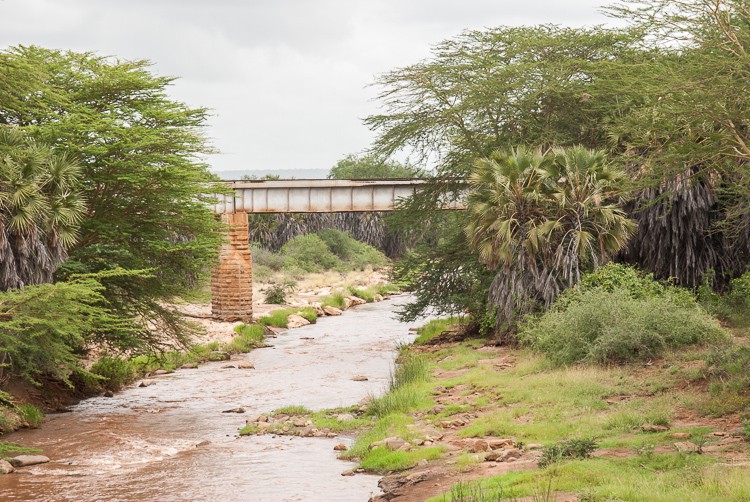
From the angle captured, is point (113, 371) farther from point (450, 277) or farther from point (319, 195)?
point (319, 195)

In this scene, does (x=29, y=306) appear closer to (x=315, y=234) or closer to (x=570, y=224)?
(x=570, y=224)

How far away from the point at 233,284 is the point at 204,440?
2151 cm

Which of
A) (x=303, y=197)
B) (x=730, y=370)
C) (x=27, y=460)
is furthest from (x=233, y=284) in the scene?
(x=730, y=370)

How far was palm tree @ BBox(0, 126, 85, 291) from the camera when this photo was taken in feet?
66.1

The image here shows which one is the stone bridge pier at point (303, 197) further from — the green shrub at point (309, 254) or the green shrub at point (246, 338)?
the green shrub at point (309, 254)

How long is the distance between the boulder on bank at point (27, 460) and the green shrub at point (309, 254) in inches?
2102

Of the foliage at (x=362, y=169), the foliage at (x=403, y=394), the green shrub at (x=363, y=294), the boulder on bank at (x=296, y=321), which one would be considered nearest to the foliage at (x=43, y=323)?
the foliage at (x=403, y=394)

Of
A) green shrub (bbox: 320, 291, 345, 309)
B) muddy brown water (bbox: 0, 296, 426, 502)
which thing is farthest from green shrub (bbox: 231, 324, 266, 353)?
green shrub (bbox: 320, 291, 345, 309)

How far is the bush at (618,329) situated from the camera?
21.1 metres

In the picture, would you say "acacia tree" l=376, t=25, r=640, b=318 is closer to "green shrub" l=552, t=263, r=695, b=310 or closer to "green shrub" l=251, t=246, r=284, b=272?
"green shrub" l=552, t=263, r=695, b=310

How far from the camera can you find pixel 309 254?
75.8 m

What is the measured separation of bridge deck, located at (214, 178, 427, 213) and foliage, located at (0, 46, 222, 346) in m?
17.0

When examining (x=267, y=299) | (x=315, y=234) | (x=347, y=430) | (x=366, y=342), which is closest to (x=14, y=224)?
(x=347, y=430)

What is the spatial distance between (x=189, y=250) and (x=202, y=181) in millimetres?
2343
